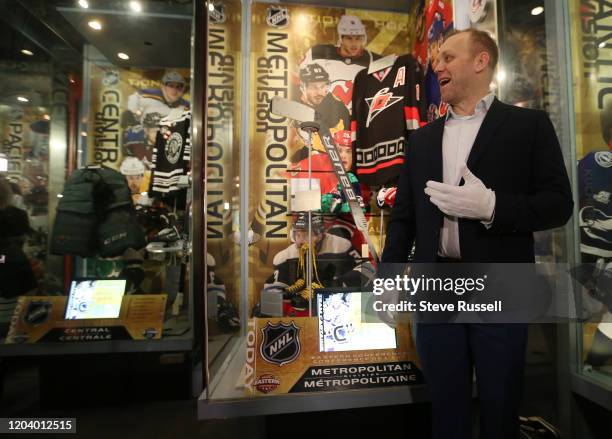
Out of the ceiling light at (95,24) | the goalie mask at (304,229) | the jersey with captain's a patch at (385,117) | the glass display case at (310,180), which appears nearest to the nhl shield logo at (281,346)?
the glass display case at (310,180)

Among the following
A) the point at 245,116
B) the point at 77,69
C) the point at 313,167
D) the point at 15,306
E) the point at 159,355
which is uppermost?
the point at 77,69

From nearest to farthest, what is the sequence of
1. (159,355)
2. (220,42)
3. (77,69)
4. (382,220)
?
(220,42) < (382,220) < (159,355) < (77,69)

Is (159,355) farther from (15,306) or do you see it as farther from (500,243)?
(500,243)

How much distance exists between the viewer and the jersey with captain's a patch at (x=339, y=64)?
1884 millimetres

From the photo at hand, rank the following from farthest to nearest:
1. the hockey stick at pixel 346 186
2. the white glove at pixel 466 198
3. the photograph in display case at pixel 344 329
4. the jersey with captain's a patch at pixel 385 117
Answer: the jersey with captain's a patch at pixel 385 117, the hockey stick at pixel 346 186, the photograph in display case at pixel 344 329, the white glove at pixel 466 198

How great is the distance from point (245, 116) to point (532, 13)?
1.37m

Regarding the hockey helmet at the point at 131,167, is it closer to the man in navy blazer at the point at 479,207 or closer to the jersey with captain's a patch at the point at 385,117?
the jersey with captain's a patch at the point at 385,117

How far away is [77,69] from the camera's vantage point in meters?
2.65

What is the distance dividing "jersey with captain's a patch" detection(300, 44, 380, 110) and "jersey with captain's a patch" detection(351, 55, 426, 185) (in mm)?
75

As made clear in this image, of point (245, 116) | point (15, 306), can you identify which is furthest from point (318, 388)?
point (15, 306)

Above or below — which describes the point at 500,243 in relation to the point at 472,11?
below

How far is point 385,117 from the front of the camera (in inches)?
65.1

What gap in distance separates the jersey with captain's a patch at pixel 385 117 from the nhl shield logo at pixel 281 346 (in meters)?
0.90

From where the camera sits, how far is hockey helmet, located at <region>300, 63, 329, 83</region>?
1.94m
